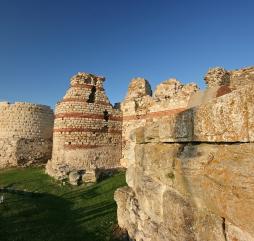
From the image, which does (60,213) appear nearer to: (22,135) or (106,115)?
(106,115)

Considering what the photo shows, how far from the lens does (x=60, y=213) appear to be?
865 centimetres

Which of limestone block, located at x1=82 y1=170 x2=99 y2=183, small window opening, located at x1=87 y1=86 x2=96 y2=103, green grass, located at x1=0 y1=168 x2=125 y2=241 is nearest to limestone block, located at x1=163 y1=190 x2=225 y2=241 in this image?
green grass, located at x1=0 y1=168 x2=125 y2=241

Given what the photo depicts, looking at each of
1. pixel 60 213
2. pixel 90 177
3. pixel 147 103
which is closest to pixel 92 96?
pixel 147 103

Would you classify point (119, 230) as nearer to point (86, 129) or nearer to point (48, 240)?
point (48, 240)

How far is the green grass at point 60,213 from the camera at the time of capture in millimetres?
6668

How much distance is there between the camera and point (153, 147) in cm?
406

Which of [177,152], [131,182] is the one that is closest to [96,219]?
[131,182]

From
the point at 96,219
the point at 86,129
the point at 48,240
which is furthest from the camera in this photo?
the point at 86,129

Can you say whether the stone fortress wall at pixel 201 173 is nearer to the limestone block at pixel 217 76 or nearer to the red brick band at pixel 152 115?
the limestone block at pixel 217 76

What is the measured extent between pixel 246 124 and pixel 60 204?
9.18 meters

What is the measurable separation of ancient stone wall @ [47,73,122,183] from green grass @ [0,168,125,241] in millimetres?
3179

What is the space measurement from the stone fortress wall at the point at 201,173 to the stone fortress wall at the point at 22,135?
17219mm

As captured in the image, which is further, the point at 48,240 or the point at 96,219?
the point at 96,219

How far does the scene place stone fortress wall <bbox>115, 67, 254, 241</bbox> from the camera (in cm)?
197
